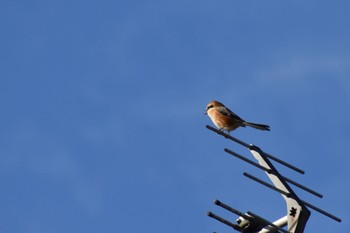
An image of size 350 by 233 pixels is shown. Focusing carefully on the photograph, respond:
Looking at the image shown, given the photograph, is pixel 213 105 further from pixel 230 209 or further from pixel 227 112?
pixel 230 209

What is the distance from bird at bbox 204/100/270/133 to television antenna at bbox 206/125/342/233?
3766 mm

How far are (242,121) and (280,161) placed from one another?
4.07 meters


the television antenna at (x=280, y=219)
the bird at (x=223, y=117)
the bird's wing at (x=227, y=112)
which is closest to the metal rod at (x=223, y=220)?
the television antenna at (x=280, y=219)

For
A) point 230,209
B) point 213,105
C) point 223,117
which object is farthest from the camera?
point 213,105

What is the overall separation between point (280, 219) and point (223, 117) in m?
5.34

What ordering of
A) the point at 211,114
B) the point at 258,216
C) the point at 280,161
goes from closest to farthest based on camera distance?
the point at 258,216 < the point at 280,161 < the point at 211,114

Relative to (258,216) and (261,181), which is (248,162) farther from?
(258,216)

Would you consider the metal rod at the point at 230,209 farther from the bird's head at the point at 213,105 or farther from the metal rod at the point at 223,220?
the bird's head at the point at 213,105

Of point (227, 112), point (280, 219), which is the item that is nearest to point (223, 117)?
point (227, 112)

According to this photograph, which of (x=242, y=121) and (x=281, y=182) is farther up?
(x=242, y=121)

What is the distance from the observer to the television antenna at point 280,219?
19.0 ft

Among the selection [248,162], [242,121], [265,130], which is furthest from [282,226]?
[242,121]

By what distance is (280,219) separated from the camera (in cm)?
602

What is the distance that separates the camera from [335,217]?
633 centimetres
